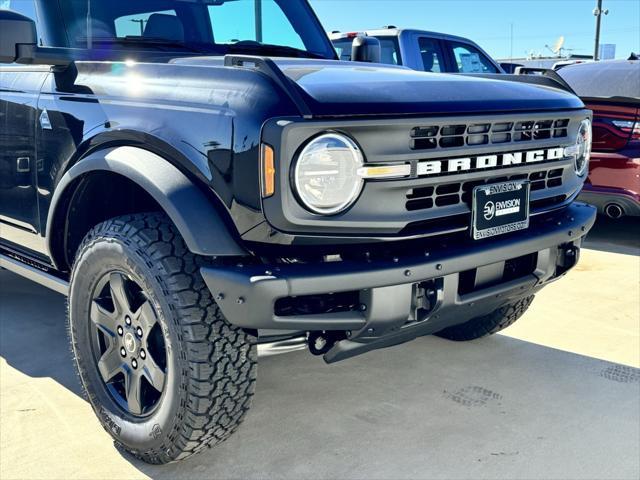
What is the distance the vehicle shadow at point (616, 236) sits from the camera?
6.02m

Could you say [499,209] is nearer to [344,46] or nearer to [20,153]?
[20,153]

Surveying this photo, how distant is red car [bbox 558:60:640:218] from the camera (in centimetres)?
564

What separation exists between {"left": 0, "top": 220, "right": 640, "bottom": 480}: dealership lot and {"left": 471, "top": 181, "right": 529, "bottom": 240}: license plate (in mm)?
853

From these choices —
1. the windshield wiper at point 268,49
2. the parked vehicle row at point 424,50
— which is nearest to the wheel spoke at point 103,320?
the windshield wiper at point 268,49

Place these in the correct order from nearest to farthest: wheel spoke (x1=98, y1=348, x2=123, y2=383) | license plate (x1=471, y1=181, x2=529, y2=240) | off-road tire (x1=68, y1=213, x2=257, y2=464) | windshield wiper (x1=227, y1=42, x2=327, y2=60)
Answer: off-road tire (x1=68, y1=213, x2=257, y2=464), license plate (x1=471, y1=181, x2=529, y2=240), wheel spoke (x1=98, y1=348, x2=123, y2=383), windshield wiper (x1=227, y1=42, x2=327, y2=60)

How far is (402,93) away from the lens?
2291 millimetres

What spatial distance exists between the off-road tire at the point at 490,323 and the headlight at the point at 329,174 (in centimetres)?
167

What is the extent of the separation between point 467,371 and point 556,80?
1.43 m

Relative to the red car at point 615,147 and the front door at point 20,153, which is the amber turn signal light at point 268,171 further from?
the red car at point 615,147

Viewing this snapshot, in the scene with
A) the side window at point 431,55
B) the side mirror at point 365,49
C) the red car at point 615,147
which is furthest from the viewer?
the side window at point 431,55

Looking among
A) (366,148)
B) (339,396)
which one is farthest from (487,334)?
(366,148)

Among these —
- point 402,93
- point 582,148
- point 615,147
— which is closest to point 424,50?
point 615,147

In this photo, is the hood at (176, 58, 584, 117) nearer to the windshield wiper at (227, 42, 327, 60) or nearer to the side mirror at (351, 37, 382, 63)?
the windshield wiper at (227, 42, 327, 60)

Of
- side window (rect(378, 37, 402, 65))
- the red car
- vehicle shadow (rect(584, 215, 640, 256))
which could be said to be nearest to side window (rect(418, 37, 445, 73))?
side window (rect(378, 37, 402, 65))
